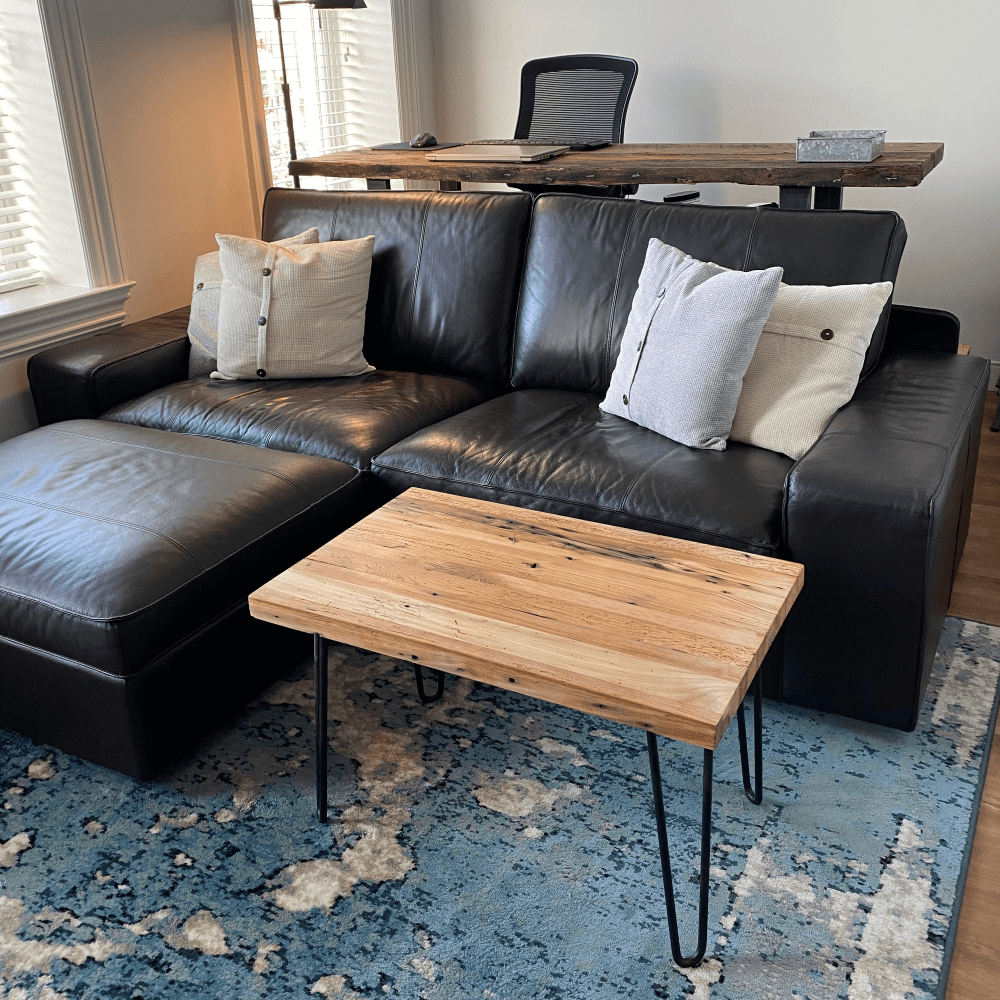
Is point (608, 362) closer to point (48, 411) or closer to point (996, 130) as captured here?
point (48, 411)

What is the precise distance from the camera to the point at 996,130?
386cm

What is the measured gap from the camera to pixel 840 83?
4.08 m

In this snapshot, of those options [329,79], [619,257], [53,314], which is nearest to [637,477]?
[619,257]

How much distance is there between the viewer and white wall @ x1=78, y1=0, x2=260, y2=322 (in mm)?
3164

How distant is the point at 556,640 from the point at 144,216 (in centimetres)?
252

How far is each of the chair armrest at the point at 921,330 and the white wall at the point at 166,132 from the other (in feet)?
7.62

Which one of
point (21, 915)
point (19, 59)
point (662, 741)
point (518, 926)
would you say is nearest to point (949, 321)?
point (662, 741)

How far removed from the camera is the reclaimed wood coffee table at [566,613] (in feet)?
4.52

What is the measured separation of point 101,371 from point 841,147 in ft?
6.86

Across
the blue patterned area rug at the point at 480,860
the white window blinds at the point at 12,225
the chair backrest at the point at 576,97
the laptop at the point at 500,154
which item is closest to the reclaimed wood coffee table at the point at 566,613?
the blue patterned area rug at the point at 480,860

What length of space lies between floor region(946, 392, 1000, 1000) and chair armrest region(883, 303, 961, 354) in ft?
1.81

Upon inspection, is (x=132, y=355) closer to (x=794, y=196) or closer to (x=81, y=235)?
(x=81, y=235)

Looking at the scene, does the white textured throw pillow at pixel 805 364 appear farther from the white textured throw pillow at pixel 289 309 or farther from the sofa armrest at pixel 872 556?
the white textured throw pillow at pixel 289 309

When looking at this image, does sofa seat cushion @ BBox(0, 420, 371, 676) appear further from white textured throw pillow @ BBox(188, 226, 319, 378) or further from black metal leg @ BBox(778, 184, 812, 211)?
black metal leg @ BBox(778, 184, 812, 211)
